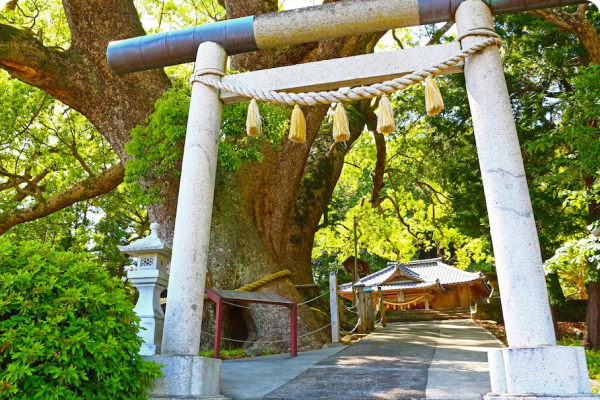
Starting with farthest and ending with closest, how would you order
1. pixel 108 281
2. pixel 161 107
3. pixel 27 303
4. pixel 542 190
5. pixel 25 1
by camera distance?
pixel 25 1 → pixel 542 190 → pixel 161 107 → pixel 108 281 → pixel 27 303

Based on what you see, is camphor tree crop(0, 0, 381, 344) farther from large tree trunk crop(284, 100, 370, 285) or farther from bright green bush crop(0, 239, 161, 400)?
bright green bush crop(0, 239, 161, 400)

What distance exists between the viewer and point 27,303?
2.41 meters

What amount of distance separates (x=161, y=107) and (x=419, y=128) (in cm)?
852

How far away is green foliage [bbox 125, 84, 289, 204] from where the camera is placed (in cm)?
542

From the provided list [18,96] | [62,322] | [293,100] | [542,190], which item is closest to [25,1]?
[18,96]

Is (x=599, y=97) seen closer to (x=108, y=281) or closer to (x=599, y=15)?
(x=599, y=15)

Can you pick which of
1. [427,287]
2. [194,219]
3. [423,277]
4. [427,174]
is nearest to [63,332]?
[194,219]

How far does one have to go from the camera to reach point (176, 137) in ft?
17.7

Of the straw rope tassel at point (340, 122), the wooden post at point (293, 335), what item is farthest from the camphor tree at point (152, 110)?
the straw rope tassel at point (340, 122)

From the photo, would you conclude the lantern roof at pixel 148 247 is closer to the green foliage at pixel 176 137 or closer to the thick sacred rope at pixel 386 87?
the thick sacred rope at pixel 386 87

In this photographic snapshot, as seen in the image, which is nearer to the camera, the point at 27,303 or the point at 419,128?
the point at 27,303

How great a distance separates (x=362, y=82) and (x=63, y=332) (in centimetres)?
281

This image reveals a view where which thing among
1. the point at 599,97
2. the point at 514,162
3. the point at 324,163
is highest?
the point at 324,163

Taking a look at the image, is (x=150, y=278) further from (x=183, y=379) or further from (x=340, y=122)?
(x=340, y=122)
